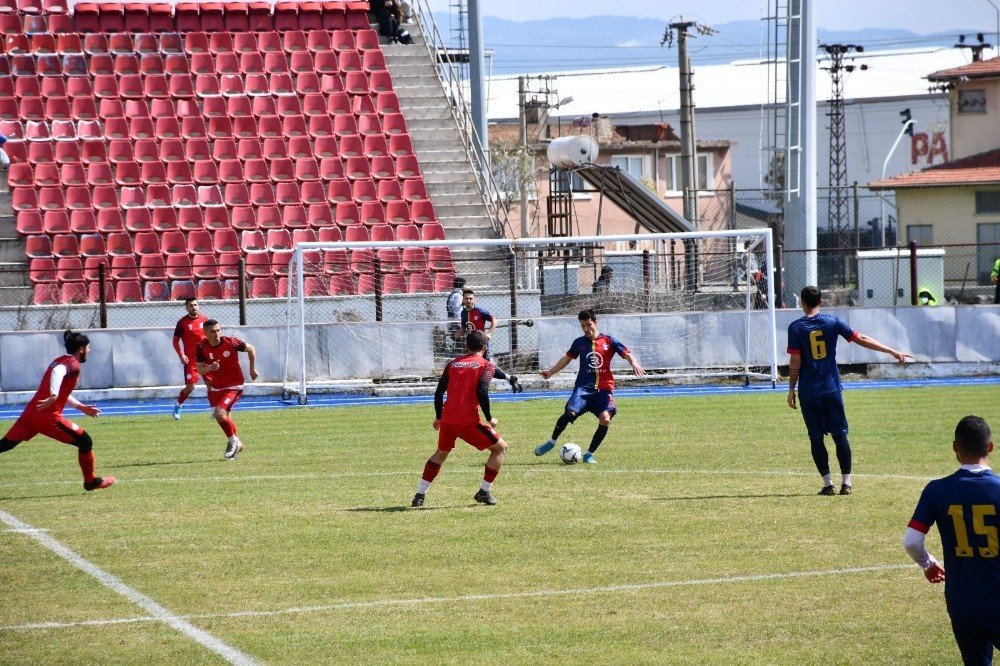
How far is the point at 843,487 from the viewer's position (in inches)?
519

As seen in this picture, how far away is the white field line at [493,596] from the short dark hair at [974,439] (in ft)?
11.5

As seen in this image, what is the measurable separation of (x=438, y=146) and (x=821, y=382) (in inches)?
956

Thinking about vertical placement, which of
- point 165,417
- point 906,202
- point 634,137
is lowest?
point 165,417

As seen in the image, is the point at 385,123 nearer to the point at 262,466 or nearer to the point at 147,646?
the point at 262,466

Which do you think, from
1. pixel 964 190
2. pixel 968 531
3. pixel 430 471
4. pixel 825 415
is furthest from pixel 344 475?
pixel 964 190

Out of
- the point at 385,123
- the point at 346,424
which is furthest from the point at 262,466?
the point at 385,123

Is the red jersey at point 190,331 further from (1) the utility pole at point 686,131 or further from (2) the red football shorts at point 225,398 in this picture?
(1) the utility pole at point 686,131

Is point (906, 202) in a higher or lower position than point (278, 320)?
higher

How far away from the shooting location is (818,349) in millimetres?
13188

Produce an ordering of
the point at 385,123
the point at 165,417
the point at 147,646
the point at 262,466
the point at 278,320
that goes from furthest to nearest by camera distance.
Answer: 1. the point at 385,123
2. the point at 278,320
3. the point at 165,417
4. the point at 262,466
5. the point at 147,646

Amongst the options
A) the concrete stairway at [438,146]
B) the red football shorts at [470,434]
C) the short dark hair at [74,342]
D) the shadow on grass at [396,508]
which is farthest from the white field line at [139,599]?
the concrete stairway at [438,146]

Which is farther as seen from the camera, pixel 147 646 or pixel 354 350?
pixel 354 350

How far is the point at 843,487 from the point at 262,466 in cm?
729

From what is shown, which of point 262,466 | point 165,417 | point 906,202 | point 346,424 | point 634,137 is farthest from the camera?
point 634,137
